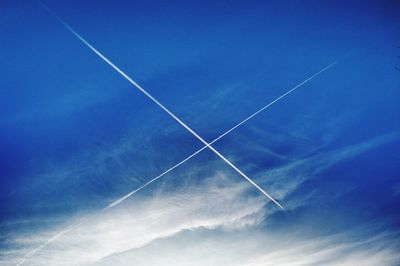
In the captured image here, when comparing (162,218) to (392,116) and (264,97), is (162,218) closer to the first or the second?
(264,97)

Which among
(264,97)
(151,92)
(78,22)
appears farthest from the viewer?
(264,97)

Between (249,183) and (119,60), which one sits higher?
(119,60)

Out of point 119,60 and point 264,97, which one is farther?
point 264,97

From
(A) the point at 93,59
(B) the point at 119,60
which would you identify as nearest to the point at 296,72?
(B) the point at 119,60

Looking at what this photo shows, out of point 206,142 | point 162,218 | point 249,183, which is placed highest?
point 206,142

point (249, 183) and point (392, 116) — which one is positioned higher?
point (392, 116)

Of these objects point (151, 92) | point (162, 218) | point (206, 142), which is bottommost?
point (162, 218)

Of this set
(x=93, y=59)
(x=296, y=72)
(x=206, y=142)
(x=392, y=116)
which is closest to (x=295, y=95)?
(x=296, y=72)

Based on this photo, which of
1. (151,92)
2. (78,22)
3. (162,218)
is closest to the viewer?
(78,22)

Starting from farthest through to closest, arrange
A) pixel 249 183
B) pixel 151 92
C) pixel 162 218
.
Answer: pixel 162 218
pixel 249 183
pixel 151 92

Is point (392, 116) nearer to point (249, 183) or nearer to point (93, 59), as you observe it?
point (249, 183)
